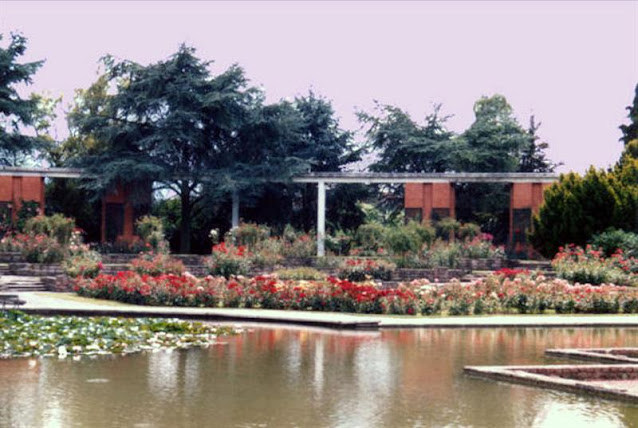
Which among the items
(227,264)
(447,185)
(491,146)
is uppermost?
(491,146)

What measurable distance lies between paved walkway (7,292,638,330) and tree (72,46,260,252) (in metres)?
14.4

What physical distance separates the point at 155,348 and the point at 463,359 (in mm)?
3866

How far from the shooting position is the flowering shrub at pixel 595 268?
894 inches

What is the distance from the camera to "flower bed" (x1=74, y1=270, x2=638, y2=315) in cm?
1847

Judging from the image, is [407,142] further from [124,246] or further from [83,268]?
[83,268]

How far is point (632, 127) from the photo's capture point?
37.0m

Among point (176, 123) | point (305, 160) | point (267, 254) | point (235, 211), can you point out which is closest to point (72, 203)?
point (176, 123)

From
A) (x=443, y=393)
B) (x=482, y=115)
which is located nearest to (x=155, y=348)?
(x=443, y=393)

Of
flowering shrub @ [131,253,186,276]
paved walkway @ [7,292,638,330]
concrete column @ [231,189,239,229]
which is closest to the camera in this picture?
paved walkway @ [7,292,638,330]

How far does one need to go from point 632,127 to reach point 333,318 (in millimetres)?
23863

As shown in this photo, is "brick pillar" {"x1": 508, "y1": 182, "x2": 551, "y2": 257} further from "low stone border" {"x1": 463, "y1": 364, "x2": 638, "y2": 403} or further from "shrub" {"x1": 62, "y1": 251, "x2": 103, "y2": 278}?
"low stone border" {"x1": 463, "y1": 364, "x2": 638, "y2": 403}

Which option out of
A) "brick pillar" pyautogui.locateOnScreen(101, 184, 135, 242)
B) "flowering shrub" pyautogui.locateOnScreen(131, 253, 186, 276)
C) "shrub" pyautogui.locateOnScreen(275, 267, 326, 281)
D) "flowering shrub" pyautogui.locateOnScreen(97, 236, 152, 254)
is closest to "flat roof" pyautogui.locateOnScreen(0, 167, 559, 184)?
"brick pillar" pyautogui.locateOnScreen(101, 184, 135, 242)

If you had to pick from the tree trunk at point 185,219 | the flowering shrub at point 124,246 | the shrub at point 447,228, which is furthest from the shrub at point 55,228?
the shrub at point 447,228

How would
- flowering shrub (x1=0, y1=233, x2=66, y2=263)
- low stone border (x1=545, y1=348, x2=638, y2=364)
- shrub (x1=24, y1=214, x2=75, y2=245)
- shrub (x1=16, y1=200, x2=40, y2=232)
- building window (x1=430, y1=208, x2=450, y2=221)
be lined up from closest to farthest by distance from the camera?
1. low stone border (x1=545, y1=348, x2=638, y2=364)
2. flowering shrub (x1=0, y1=233, x2=66, y2=263)
3. shrub (x1=24, y1=214, x2=75, y2=245)
4. shrub (x1=16, y1=200, x2=40, y2=232)
5. building window (x1=430, y1=208, x2=450, y2=221)
